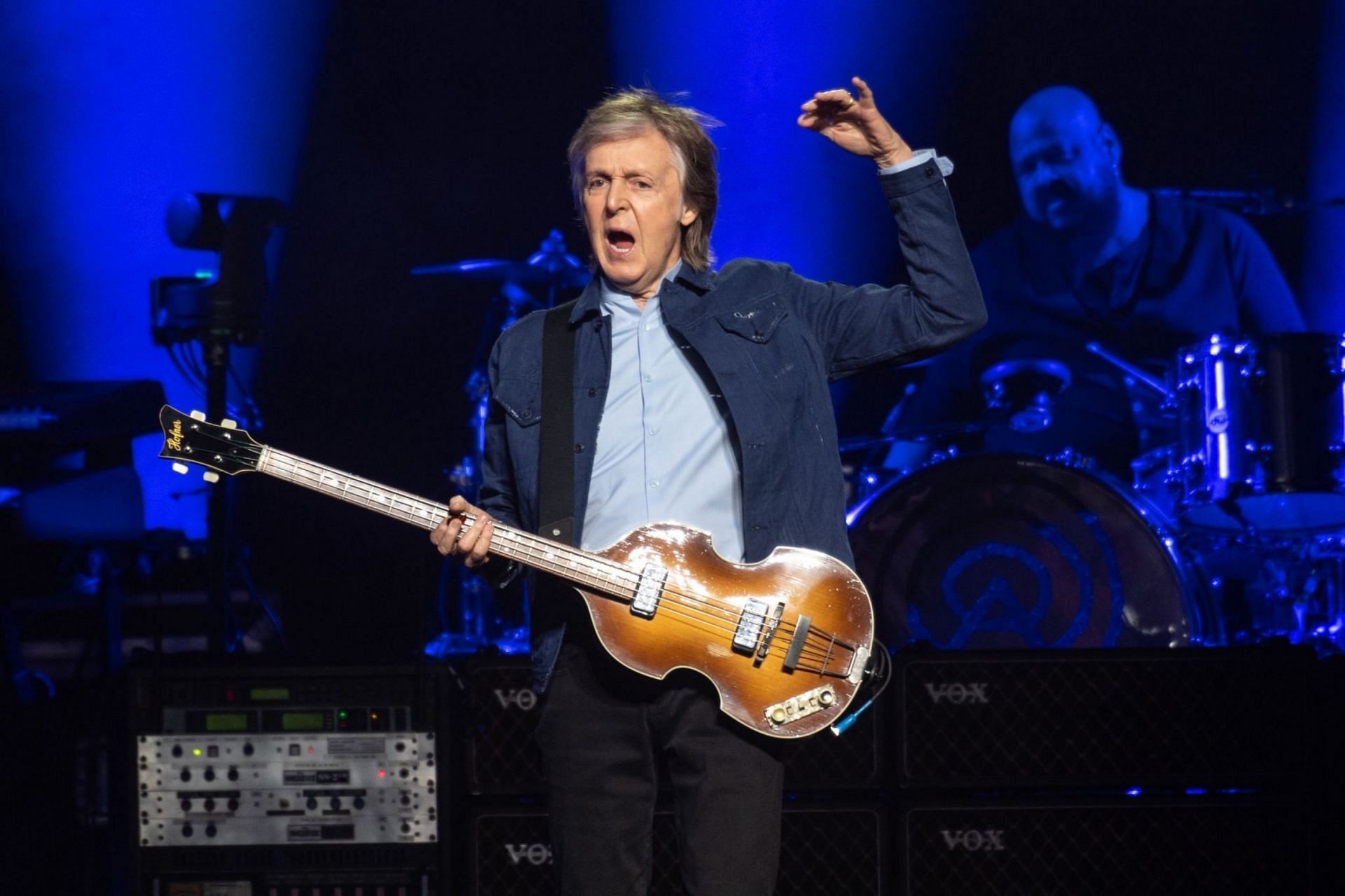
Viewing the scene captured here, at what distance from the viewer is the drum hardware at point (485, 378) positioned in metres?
Answer: 5.55

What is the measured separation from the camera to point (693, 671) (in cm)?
243

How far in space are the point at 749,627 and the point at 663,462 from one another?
1.10 ft

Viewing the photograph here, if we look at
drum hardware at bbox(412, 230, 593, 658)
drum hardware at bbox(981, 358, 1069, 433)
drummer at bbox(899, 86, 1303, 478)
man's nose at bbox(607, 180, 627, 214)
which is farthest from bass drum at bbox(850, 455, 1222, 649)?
man's nose at bbox(607, 180, 627, 214)

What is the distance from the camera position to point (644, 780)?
2.42 m

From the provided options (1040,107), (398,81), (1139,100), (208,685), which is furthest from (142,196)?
(1139,100)

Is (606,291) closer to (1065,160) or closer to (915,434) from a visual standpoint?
(915,434)

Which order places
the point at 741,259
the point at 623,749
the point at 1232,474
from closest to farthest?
the point at 623,749
the point at 741,259
the point at 1232,474

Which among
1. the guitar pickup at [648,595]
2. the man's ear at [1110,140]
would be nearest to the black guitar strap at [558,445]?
the guitar pickup at [648,595]

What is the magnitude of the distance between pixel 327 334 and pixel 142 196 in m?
1.04

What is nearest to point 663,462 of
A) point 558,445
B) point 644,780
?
point 558,445

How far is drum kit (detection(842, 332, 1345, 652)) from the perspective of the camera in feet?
14.5

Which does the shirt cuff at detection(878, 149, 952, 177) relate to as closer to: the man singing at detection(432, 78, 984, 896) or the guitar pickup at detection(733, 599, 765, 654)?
the man singing at detection(432, 78, 984, 896)

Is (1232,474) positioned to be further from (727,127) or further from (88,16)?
(88,16)

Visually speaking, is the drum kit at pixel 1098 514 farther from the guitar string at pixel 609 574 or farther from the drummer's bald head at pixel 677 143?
the drummer's bald head at pixel 677 143
